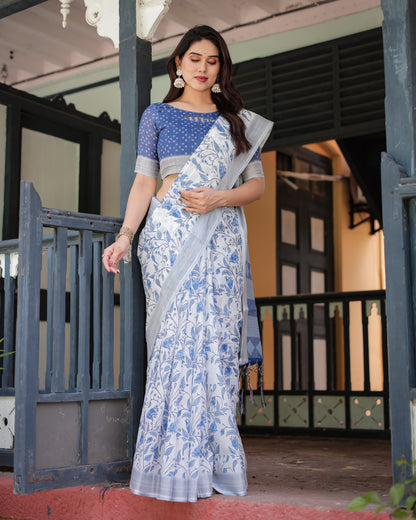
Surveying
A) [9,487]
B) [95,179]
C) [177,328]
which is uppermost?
[95,179]

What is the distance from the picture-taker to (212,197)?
111 inches

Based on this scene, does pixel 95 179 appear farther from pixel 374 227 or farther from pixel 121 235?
pixel 374 227

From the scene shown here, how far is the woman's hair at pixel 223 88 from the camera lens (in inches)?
116

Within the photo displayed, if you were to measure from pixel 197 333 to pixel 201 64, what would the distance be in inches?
40.8

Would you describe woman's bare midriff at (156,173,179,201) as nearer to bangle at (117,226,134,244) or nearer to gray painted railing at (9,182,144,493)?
bangle at (117,226,134,244)

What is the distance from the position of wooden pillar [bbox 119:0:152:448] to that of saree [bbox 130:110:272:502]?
21 cm

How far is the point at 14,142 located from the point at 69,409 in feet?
10.5

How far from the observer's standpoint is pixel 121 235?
→ 2916 mm

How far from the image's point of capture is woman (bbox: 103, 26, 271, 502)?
266 cm

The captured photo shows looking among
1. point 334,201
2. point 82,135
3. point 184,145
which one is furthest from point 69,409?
point 334,201

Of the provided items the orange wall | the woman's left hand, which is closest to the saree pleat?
the woman's left hand

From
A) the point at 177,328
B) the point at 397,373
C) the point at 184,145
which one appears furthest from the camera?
the point at 184,145

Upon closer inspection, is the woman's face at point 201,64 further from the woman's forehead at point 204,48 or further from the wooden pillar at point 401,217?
the wooden pillar at point 401,217

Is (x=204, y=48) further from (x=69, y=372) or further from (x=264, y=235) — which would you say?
(x=264, y=235)
